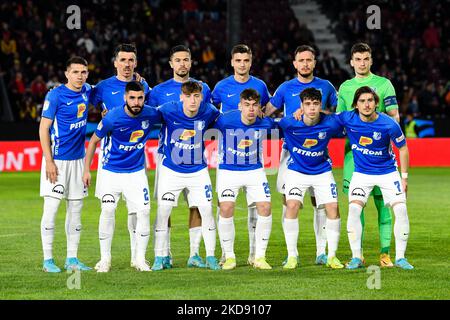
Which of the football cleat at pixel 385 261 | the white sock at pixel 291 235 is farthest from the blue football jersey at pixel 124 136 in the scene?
the football cleat at pixel 385 261

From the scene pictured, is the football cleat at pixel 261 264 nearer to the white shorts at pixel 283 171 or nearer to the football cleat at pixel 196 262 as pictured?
the football cleat at pixel 196 262

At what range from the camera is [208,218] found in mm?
11133

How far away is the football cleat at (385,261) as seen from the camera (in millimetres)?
11148

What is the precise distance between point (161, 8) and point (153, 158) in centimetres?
836

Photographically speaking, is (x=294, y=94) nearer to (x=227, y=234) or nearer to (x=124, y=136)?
(x=227, y=234)

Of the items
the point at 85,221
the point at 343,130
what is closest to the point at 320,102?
the point at 343,130

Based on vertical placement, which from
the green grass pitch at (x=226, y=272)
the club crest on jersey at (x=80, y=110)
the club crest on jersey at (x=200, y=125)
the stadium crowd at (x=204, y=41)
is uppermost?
the stadium crowd at (x=204, y=41)

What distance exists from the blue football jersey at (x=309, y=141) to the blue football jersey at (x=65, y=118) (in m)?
2.16

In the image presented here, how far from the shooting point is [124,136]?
428 inches

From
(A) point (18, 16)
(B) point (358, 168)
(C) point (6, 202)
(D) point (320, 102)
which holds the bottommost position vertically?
(C) point (6, 202)

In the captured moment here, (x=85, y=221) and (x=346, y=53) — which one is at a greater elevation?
(x=346, y=53)

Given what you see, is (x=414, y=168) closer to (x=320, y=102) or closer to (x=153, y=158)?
(x=153, y=158)

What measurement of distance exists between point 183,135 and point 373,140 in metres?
1.98
